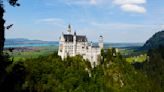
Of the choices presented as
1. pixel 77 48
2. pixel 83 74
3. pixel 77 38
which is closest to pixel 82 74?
pixel 83 74

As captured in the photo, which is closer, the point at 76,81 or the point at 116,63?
the point at 76,81

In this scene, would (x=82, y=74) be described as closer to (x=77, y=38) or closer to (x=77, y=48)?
(x=77, y=48)

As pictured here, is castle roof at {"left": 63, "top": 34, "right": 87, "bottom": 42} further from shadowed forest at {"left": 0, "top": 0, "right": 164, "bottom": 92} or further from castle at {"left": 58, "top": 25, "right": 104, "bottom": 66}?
shadowed forest at {"left": 0, "top": 0, "right": 164, "bottom": 92}

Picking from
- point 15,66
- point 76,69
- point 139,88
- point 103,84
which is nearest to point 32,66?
point 76,69

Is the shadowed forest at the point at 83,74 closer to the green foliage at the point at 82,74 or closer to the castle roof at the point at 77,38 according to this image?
the green foliage at the point at 82,74

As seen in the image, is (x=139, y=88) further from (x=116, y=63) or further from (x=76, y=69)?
(x=76, y=69)

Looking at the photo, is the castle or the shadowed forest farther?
the castle

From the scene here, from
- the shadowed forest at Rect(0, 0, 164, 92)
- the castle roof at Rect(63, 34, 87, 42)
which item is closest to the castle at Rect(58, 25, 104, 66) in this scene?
the castle roof at Rect(63, 34, 87, 42)

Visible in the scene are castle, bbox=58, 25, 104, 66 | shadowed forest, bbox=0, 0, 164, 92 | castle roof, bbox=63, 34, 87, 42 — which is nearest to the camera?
shadowed forest, bbox=0, 0, 164, 92

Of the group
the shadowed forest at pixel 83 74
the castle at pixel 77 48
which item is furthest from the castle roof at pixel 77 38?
the shadowed forest at pixel 83 74
